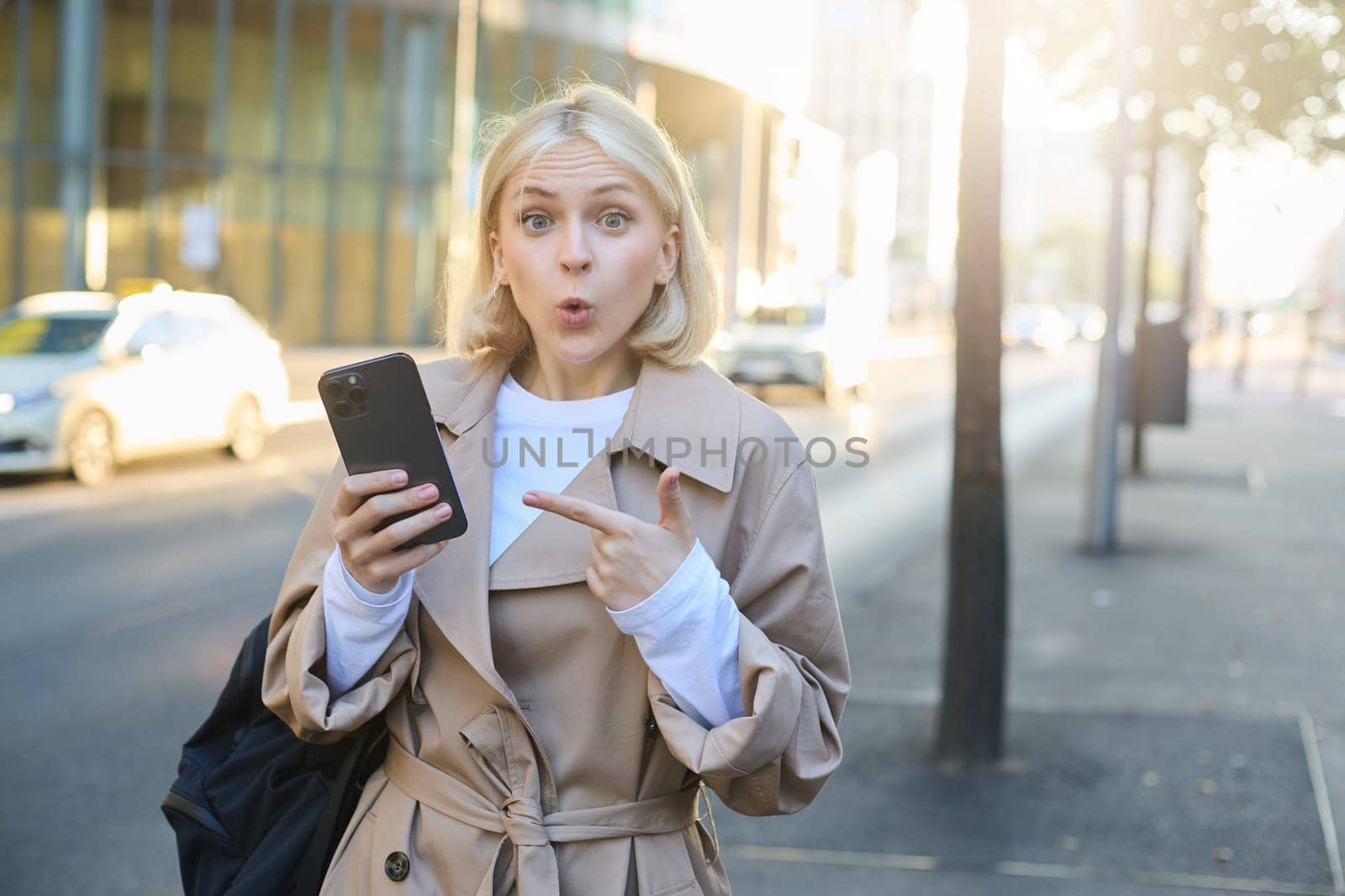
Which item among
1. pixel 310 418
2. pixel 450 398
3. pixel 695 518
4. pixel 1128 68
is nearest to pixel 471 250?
pixel 450 398

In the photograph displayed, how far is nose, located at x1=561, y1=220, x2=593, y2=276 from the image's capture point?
2.21m

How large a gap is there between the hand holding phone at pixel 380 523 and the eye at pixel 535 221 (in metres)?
0.46

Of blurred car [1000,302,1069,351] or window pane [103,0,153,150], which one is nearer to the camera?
window pane [103,0,153,150]

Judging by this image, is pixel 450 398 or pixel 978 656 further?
pixel 978 656

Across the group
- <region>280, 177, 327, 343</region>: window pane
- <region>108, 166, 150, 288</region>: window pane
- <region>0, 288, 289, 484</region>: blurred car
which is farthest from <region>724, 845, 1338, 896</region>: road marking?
<region>280, 177, 327, 343</region>: window pane

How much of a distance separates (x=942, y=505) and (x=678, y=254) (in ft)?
39.7

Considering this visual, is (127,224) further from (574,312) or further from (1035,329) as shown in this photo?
(1035,329)

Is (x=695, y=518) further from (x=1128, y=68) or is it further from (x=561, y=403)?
(x=1128, y=68)

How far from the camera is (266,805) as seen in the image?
7.56 ft

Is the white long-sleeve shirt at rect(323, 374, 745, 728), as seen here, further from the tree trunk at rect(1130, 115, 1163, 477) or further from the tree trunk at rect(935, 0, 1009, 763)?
the tree trunk at rect(1130, 115, 1163, 477)

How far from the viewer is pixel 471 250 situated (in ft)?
A: 8.30

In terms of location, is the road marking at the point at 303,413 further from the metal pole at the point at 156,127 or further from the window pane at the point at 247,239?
the window pane at the point at 247,239

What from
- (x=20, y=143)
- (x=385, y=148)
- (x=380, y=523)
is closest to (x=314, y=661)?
(x=380, y=523)

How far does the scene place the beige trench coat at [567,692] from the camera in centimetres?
212
